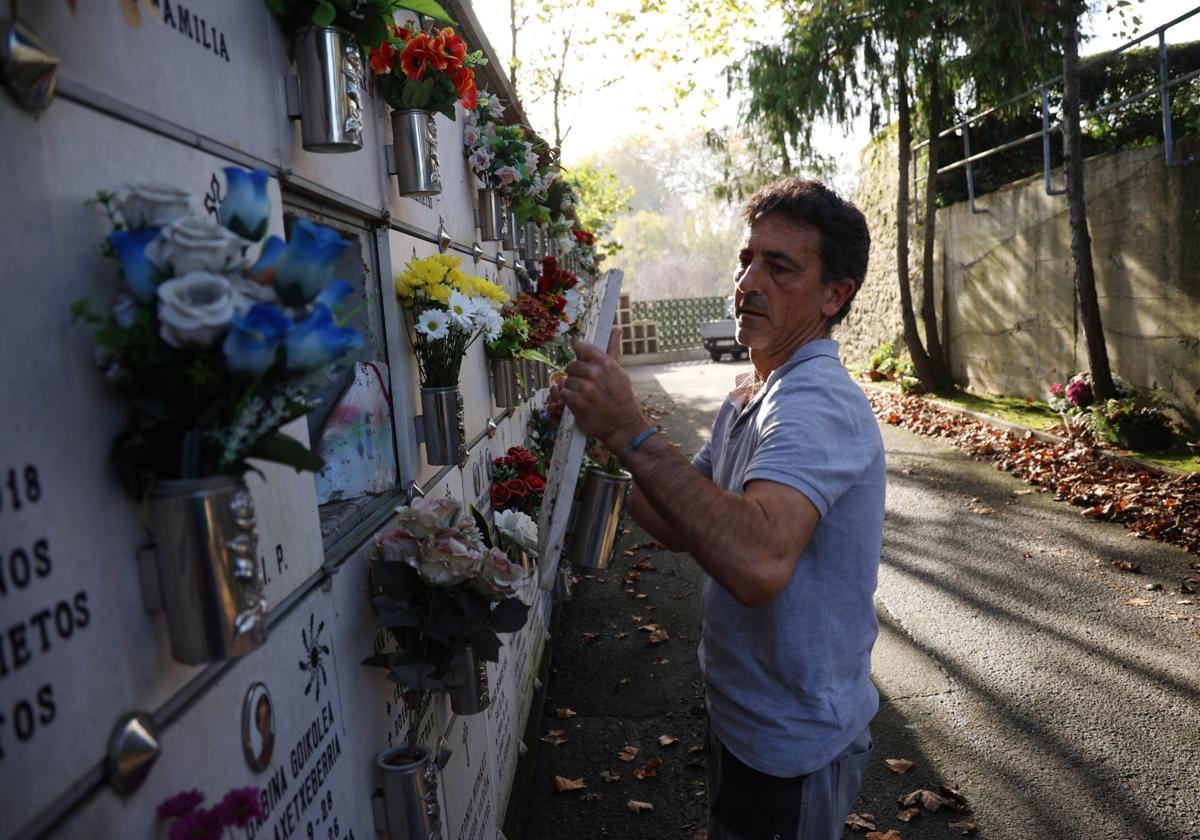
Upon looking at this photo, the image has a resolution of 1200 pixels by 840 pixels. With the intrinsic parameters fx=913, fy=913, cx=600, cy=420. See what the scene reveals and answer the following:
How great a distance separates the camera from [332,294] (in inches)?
46.6

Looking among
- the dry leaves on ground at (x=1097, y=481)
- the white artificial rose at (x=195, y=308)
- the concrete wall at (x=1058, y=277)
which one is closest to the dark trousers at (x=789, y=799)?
the white artificial rose at (x=195, y=308)

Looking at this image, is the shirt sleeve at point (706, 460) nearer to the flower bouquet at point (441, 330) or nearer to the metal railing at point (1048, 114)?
the flower bouquet at point (441, 330)

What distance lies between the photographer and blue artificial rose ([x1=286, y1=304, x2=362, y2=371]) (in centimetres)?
109

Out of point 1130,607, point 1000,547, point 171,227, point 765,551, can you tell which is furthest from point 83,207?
point 1000,547

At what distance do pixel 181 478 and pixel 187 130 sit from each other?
0.57m

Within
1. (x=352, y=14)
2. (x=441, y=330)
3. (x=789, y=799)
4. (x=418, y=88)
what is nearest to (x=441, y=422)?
(x=441, y=330)

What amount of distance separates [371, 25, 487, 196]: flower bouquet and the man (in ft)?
3.11

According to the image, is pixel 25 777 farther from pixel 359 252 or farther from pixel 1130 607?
pixel 1130 607

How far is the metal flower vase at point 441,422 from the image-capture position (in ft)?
9.04

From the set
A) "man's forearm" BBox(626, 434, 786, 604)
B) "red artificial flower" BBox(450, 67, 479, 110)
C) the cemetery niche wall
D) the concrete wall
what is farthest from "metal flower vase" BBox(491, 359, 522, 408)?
the concrete wall

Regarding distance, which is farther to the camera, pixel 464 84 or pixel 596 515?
pixel 464 84

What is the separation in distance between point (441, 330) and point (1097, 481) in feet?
23.4

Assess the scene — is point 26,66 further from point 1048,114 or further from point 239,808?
point 1048,114

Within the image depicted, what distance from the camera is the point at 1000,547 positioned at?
6793 millimetres
